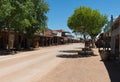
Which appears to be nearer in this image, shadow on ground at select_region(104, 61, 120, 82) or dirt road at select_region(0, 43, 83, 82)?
dirt road at select_region(0, 43, 83, 82)

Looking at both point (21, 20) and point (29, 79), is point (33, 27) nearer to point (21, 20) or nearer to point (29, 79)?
point (21, 20)

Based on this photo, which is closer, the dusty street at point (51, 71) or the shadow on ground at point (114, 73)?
the dusty street at point (51, 71)

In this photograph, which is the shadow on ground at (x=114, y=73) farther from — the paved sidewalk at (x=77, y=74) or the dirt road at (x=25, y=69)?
the dirt road at (x=25, y=69)

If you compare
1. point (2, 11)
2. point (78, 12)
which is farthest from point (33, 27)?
point (2, 11)

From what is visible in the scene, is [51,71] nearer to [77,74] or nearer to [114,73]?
[77,74]

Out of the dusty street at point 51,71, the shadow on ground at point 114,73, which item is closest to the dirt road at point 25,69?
the dusty street at point 51,71

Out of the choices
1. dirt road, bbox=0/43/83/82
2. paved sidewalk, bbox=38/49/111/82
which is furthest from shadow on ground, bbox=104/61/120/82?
dirt road, bbox=0/43/83/82

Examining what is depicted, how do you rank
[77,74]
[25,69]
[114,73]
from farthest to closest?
[25,69]
[114,73]
[77,74]

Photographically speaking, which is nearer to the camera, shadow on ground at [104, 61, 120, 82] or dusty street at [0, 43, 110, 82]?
dusty street at [0, 43, 110, 82]

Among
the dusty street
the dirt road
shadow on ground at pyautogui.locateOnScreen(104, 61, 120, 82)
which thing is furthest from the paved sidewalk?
the dirt road

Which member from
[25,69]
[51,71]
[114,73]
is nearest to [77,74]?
[51,71]

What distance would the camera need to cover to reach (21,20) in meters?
37.1

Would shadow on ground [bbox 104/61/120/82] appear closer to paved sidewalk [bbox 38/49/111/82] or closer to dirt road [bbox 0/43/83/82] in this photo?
paved sidewalk [bbox 38/49/111/82]

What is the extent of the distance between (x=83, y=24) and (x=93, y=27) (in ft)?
4.44
